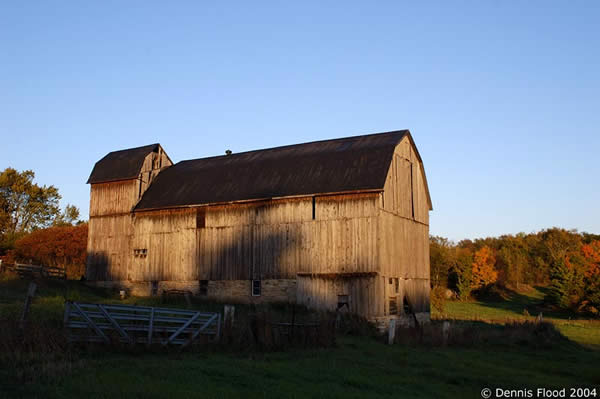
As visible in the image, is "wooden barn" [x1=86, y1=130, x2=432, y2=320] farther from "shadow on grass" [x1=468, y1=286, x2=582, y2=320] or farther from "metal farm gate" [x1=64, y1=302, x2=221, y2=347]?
"shadow on grass" [x1=468, y1=286, x2=582, y2=320]

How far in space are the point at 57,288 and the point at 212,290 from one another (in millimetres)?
8865

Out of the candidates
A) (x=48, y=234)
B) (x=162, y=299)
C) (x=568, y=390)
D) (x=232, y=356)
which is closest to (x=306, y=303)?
(x=162, y=299)

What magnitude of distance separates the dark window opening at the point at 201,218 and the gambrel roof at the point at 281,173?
0.54 metres

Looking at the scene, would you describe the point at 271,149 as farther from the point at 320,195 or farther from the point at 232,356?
the point at 232,356

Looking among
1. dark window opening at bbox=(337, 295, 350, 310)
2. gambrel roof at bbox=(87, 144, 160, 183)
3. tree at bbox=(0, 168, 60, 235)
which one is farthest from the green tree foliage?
dark window opening at bbox=(337, 295, 350, 310)

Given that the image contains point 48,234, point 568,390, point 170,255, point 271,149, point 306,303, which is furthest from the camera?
point 48,234

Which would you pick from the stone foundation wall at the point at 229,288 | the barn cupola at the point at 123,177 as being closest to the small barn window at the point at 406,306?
the stone foundation wall at the point at 229,288

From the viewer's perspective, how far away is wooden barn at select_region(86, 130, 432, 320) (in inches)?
1152

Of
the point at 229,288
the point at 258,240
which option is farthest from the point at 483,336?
the point at 229,288

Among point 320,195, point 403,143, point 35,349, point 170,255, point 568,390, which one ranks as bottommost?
point 568,390

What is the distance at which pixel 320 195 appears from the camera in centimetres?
3033

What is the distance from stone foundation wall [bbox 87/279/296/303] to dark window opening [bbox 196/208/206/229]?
3373mm

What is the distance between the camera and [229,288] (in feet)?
108

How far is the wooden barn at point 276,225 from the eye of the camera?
2925cm
